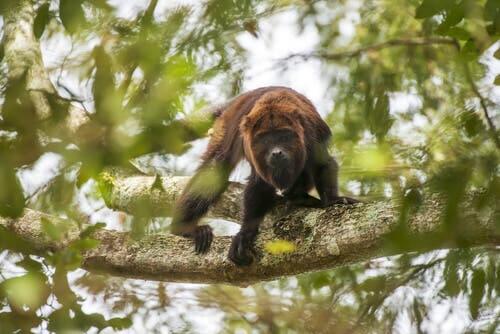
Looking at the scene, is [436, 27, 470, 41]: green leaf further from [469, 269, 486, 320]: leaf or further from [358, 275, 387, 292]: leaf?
[358, 275, 387, 292]: leaf

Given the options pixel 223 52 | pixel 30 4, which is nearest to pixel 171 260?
pixel 223 52

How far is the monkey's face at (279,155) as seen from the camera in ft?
16.8

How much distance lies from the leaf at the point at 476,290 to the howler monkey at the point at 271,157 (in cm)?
272

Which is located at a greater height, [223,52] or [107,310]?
[223,52]

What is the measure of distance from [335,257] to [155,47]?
2300 millimetres

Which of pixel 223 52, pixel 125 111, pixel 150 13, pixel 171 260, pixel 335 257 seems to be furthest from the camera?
pixel 171 260

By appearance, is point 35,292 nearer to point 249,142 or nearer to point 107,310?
point 107,310

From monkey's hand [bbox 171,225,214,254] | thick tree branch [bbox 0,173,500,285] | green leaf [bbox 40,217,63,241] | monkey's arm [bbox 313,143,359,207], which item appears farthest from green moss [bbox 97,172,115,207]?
monkey's arm [bbox 313,143,359,207]

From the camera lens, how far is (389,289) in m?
2.87

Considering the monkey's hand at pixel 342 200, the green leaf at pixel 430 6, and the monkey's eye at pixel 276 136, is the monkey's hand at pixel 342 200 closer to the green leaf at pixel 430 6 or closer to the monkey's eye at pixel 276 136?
the monkey's eye at pixel 276 136

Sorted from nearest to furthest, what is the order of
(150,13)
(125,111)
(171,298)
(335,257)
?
(125,111)
(150,13)
(171,298)
(335,257)

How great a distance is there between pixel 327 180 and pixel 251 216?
74cm

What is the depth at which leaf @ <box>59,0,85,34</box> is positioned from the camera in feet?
5.32

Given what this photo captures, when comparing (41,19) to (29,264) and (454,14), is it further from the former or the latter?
(454,14)
